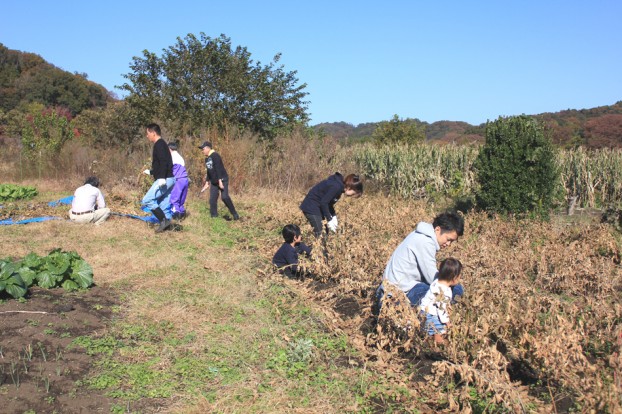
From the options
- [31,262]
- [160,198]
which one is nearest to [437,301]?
[31,262]

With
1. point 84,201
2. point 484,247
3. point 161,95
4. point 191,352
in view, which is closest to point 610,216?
point 484,247

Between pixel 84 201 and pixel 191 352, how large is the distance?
5.92 metres

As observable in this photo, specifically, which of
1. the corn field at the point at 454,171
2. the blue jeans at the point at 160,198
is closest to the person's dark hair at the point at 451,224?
the blue jeans at the point at 160,198

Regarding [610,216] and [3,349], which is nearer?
[3,349]

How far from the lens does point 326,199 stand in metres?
7.54

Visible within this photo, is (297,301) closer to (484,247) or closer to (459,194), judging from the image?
(484,247)

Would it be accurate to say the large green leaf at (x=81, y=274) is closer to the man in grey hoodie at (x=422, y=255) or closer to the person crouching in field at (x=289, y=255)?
the person crouching in field at (x=289, y=255)

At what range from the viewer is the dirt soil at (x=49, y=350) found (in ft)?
12.1

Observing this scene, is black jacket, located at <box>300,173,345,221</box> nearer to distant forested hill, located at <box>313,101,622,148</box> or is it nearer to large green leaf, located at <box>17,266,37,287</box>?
large green leaf, located at <box>17,266,37,287</box>

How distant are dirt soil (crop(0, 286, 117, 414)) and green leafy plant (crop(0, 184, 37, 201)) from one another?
762 cm

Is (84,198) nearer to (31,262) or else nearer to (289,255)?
(31,262)

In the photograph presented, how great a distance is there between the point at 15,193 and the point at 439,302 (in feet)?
36.9

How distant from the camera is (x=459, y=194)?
1670 cm

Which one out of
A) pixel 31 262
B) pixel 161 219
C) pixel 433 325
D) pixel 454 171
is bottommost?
pixel 433 325
